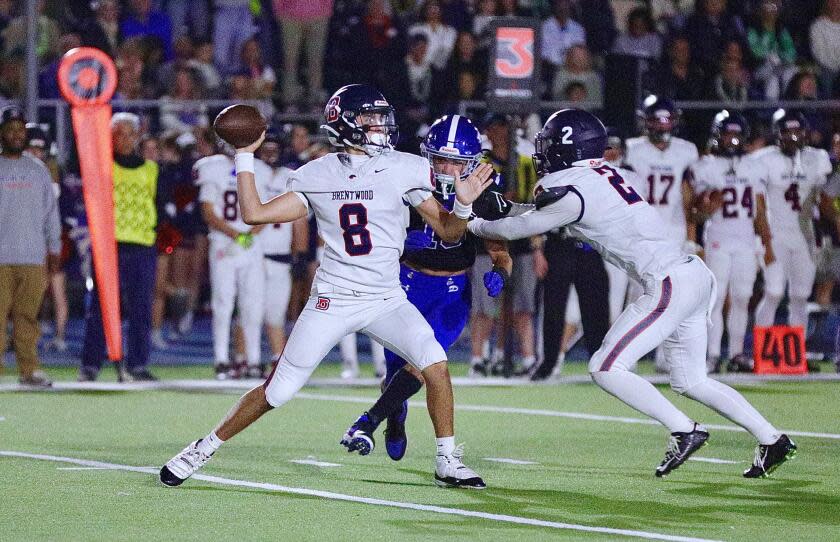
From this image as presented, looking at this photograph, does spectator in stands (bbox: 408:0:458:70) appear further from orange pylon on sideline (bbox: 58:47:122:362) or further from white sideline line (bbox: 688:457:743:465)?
white sideline line (bbox: 688:457:743:465)

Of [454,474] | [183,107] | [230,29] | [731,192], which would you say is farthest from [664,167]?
[230,29]

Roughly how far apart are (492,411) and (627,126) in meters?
4.84

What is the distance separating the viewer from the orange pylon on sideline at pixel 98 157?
522 inches

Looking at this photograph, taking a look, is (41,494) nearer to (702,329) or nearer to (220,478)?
(220,478)

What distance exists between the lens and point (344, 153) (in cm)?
819

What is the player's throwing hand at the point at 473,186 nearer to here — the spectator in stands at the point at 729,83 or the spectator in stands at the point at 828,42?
the spectator in stands at the point at 729,83

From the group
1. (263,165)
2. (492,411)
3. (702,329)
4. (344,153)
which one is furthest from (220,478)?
(263,165)

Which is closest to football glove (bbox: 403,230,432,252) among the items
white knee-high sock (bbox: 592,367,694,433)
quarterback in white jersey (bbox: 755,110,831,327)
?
white knee-high sock (bbox: 592,367,694,433)

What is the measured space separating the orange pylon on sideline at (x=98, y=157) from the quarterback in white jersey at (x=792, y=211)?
566cm

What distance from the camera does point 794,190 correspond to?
14820mm

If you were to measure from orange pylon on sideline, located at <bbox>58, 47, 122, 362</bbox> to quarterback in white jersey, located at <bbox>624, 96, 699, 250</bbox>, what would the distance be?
4.38m

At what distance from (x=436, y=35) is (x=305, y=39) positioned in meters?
1.55

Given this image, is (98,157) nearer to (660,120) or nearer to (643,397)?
(660,120)

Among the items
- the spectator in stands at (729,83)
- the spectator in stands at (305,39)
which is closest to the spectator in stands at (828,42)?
the spectator in stands at (729,83)
